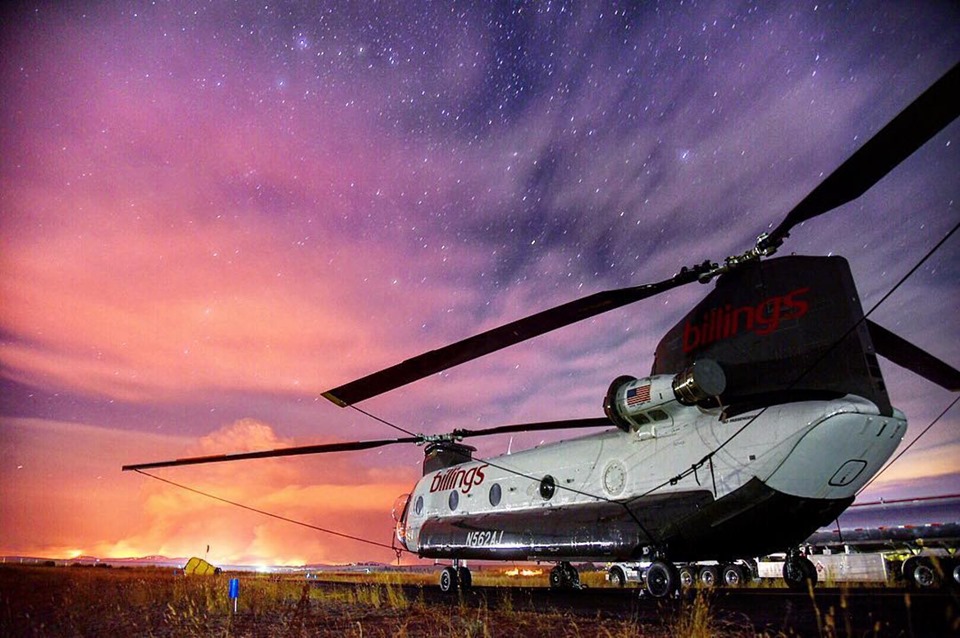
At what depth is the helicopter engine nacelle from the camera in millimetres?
11604

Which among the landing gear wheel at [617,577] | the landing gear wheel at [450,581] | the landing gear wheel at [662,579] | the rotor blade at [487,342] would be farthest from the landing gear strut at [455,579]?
the rotor blade at [487,342]

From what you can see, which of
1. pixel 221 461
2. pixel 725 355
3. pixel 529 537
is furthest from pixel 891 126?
pixel 221 461

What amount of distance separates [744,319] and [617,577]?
15025mm

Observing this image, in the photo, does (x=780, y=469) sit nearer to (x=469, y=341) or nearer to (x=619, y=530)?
(x=619, y=530)

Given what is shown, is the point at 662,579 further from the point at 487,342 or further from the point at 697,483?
the point at 487,342

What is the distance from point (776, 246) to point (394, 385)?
7.94m

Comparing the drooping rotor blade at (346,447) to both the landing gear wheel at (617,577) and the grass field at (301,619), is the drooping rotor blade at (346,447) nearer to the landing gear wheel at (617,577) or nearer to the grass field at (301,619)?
the grass field at (301,619)

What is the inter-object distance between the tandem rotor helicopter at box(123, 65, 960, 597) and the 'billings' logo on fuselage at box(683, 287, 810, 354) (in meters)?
0.03

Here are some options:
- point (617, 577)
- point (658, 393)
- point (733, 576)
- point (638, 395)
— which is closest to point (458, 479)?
point (617, 577)

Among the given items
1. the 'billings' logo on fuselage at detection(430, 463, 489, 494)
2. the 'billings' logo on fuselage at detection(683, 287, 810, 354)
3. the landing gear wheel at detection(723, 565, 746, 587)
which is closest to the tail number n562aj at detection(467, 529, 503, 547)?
the 'billings' logo on fuselage at detection(430, 463, 489, 494)

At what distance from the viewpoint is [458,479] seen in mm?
20594

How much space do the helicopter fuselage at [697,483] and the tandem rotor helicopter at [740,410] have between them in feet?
0.10

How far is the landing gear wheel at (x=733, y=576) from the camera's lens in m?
15.3

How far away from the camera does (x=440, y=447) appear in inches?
882
